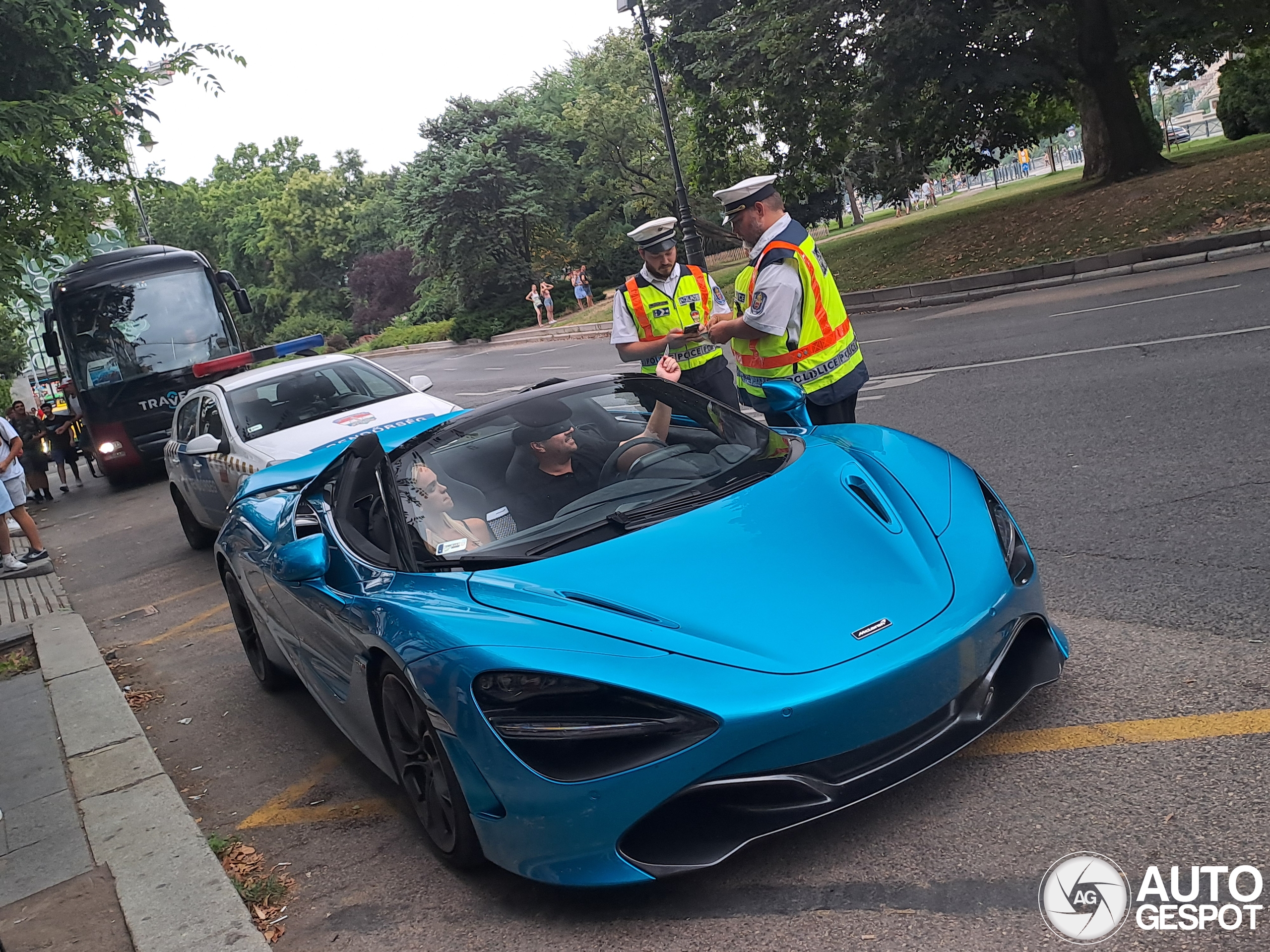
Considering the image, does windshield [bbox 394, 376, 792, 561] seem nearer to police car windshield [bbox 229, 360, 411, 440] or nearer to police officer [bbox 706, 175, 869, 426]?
police officer [bbox 706, 175, 869, 426]

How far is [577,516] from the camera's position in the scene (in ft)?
13.7

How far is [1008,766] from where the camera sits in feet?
12.0

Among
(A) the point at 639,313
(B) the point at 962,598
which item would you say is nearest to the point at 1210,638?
(B) the point at 962,598

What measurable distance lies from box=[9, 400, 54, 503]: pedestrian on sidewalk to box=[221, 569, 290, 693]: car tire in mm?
16312

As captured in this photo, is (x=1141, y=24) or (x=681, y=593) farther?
(x=1141, y=24)

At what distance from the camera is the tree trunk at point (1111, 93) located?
24.5 metres

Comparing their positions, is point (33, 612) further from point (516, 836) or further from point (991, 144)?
point (991, 144)

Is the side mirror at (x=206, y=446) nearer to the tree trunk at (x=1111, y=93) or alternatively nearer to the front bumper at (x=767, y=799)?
the front bumper at (x=767, y=799)

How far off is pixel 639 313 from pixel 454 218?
4753 centimetres

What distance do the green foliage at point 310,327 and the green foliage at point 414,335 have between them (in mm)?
14263

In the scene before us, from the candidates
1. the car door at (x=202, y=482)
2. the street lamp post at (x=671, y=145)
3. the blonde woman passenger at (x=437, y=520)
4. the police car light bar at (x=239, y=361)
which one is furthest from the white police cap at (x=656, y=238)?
the street lamp post at (x=671, y=145)

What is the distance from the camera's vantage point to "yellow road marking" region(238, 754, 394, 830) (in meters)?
4.66

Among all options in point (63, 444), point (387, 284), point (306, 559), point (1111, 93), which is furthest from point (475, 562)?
point (387, 284)

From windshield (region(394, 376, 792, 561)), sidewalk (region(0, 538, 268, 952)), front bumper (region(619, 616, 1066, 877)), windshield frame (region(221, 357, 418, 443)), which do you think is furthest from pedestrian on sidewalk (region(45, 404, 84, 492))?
front bumper (region(619, 616, 1066, 877))
